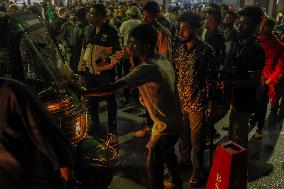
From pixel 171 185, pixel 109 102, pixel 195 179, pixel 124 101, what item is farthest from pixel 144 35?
pixel 124 101

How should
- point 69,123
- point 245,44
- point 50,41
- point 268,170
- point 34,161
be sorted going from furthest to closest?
point 268,170 → point 245,44 → point 50,41 → point 69,123 → point 34,161

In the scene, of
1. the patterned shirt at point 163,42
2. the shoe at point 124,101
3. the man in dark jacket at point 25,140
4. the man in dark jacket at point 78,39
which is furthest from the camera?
the shoe at point 124,101

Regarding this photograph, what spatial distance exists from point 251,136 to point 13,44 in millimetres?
4646

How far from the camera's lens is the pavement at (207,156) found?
16.9ft

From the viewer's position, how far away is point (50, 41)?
442 centimetres

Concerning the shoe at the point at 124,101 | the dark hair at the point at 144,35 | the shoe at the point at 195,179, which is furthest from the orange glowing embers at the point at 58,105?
the shoe at the point at 124,101

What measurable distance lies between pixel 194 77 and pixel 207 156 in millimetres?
1680

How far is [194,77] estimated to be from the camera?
4785 millimetres

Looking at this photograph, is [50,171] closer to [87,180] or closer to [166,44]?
[87,180]

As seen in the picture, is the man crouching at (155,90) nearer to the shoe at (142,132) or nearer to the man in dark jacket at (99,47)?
the man in dark jacket at (99,47)

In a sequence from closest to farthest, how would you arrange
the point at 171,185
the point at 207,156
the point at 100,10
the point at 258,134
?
1. the point at 171,185
2. the point at 207,156
3. the point at 100,10
4. the point at 258,134

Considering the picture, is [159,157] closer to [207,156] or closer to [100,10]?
[207,156]

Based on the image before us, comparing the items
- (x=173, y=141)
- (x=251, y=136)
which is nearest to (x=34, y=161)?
(x=173, y=141)

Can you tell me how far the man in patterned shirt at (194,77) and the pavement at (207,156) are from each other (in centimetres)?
65
